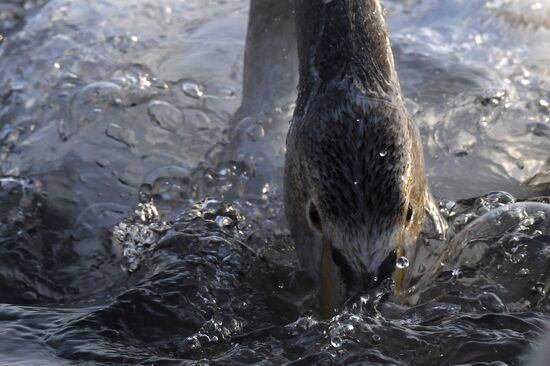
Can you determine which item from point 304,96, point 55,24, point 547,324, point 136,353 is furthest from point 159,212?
point 55,24

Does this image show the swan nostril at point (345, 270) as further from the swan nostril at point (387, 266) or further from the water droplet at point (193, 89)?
the water droplet at point (193, 89)

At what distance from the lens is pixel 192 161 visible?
641 centimetres

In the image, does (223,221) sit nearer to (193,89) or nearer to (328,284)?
(328,284)

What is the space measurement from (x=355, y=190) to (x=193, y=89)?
308cm

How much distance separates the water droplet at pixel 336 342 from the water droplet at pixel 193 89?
124 inches

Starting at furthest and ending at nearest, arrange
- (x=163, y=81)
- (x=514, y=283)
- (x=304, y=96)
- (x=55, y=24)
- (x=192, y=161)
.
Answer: (x=55, y=24)
(x=163, y=81)
(x=192, y=161)
(x=304, y=96)
(x=514, y=283)

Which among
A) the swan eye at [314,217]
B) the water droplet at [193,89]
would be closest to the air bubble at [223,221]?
the swan eye at [314,217]

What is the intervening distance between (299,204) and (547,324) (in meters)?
1.14

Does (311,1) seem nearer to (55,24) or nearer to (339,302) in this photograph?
(339,302)

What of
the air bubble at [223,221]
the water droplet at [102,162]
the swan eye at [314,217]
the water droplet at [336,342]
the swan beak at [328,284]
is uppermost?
the water droplet at [102,162]

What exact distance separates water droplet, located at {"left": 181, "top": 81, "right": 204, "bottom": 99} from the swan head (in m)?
2.41

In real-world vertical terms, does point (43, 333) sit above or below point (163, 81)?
below

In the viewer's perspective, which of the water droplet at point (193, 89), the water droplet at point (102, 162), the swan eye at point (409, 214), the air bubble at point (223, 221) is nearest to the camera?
the swan eye at point (409, 214)

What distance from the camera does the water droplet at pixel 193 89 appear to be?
7.13 meters
